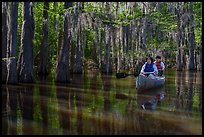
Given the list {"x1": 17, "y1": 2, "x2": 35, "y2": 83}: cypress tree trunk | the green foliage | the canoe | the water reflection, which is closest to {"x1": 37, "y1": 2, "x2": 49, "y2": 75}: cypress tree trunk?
{"x1": 17, "y1": 2, "x2": 35, "y2": 83}: cypress tree trunk

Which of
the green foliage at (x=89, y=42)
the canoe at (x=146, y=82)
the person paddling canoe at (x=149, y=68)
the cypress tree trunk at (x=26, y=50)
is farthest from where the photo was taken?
the green foliage at (x=89, y=42)

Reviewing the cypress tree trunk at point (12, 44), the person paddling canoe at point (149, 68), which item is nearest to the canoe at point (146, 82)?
the person paddling canoe at point (149, 68)

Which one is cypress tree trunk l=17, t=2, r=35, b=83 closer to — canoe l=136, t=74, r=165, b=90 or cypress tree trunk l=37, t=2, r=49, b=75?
cypress tree trunk l=37, t=2, r=49, b=75

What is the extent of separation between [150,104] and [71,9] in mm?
7504

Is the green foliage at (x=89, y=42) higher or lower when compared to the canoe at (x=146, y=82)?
higher

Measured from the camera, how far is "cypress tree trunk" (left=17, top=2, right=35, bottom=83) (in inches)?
705

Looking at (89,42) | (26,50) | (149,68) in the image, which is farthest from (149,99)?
(89,42)

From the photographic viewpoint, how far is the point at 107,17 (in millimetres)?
19672

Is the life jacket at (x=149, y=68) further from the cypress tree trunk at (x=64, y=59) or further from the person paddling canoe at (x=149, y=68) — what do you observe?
the cypress tree trunk at (x=64, y=59)

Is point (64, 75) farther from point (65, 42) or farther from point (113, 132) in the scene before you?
point (113, 132)

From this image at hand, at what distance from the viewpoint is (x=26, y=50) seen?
60.0 feet

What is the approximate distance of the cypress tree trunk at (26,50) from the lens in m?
17.9

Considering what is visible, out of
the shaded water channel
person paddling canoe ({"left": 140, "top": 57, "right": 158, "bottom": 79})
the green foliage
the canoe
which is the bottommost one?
the shaded water channel

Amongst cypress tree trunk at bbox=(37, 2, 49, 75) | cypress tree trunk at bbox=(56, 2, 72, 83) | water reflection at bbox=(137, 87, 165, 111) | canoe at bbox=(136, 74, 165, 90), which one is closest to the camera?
water reflection at bbox=(137, 87, 165, 111)
